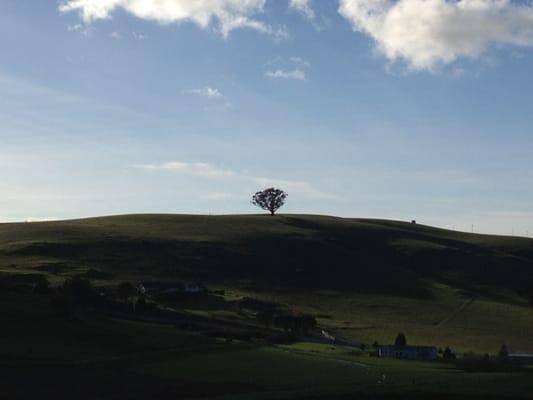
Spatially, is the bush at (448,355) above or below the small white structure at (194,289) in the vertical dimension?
below

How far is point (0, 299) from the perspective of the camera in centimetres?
7544

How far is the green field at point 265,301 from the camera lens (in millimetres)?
51281

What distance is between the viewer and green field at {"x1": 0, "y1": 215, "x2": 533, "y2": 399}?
168 ft

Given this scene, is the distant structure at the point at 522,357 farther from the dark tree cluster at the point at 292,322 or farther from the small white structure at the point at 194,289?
the small white structure at the point at 194,289

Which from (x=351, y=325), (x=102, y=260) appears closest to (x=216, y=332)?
(x=351, y=325)

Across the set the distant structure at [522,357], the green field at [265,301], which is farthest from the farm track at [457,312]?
the distant structure at [522,357]

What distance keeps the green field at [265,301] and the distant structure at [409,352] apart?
117 inches

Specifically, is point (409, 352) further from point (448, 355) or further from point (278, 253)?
point (278, 253)

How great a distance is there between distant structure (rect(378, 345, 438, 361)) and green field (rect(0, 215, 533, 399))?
298 cm

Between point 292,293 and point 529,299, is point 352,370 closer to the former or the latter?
point 292,293

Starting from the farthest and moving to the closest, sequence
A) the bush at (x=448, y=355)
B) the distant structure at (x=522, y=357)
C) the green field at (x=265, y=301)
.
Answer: the distant structure at (x=522, y=357)
the bush at (x=448, y=355)
the green field at (x=265, y=301)

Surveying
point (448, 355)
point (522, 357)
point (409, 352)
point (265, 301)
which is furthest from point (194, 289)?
point (522, 357)

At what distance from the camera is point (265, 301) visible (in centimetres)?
10631

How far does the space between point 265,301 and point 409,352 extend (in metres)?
34.3
